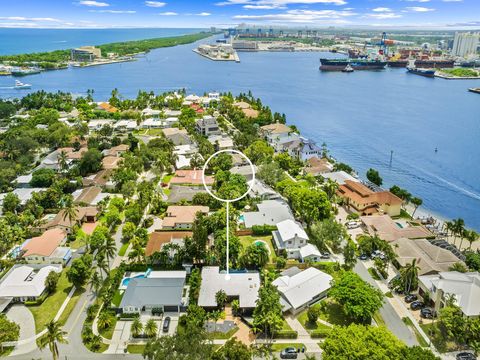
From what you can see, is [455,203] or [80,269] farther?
[455,203]

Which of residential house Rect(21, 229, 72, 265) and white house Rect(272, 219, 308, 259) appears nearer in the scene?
residential house Rect(21, 229, 72, 265)

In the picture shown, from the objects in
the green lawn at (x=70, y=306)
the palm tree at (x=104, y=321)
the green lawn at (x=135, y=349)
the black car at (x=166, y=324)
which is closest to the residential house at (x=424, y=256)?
the black car at (x=166, y=324)

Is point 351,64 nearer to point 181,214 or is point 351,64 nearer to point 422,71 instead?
point 422,71

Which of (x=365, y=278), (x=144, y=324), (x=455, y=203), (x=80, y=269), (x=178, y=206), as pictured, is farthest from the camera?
(x=455, y=203)

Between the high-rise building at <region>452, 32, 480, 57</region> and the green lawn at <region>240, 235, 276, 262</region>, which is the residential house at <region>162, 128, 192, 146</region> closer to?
the green lawn at <region>240, 235, 276, 262</region>

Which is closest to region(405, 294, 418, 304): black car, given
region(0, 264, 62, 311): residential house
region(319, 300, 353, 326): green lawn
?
region(319, 300, 353, 326): green lawn

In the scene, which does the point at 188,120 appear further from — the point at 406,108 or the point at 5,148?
the point at 406,108

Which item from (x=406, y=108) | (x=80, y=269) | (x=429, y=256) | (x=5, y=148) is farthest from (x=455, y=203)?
(x=5, y=148)

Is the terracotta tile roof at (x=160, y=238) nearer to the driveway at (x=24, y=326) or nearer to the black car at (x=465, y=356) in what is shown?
the driveway at (x=24, y=326)
